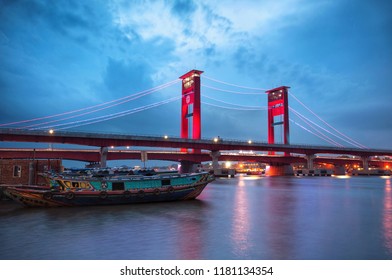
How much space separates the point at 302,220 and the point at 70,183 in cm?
1925

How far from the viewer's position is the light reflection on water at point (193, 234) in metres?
12.8

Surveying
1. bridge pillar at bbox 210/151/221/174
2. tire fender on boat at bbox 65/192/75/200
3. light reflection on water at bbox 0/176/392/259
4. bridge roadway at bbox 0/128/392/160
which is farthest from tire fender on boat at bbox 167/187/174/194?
bridge pillar at bbox 210/151/221/174

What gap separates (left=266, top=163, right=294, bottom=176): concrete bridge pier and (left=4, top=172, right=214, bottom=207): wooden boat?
10970cm

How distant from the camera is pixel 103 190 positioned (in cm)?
2747

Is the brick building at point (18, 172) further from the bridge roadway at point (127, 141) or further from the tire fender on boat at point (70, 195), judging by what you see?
the bridge roadway at point (127, 141)

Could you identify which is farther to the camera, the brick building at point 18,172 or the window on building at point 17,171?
the window on building at point 17,171

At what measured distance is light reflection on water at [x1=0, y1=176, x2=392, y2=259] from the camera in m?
12.8

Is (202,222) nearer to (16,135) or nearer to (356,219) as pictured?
(356,219)

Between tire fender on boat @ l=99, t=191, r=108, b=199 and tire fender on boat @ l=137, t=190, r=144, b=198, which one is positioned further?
tire fender on boat @ l=137, t=190, r=144, b=198

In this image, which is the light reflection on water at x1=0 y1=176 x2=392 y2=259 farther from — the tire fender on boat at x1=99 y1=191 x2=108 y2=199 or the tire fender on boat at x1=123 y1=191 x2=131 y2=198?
the tire fender on boat at x1=123 y1=191 x2=131 y2=198

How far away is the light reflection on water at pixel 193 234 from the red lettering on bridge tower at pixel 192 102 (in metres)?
78.1

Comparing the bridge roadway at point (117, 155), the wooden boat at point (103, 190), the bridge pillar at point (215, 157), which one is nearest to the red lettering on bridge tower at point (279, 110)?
the bridge roadway at point (117, 155)

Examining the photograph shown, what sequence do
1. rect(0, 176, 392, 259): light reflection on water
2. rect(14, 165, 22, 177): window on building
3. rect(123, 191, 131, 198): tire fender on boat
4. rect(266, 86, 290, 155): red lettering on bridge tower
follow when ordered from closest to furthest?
rect(0, 176, 392, 259): light reflection on water < rect(123, 191, 131, 198): tire fender on boat < rect(14, 165, 22, 177): window on building < rect(266, 86, 290, 155): red lettering on bridge tower
